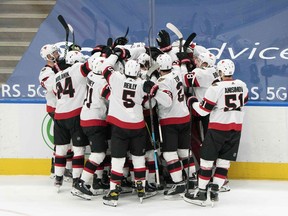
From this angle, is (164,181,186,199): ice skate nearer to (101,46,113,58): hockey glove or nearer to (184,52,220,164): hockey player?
(184,52,220,164): hockey player

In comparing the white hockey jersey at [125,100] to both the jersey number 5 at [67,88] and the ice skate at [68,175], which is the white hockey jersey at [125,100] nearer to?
the jersey number 5 at [67,88]

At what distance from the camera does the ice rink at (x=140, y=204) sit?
533 cm

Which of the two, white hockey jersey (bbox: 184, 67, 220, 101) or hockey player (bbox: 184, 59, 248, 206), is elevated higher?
white hockey jersey (bbox: 184, 67, 220, 101)

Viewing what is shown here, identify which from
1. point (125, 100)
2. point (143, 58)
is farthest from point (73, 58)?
point (125, 100)

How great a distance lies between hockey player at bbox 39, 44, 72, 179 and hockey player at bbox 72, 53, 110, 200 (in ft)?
1.56

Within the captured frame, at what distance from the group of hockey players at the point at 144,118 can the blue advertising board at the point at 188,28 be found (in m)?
1.10

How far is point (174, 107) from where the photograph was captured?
18.7 feet

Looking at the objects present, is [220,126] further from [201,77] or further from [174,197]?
[174,197]

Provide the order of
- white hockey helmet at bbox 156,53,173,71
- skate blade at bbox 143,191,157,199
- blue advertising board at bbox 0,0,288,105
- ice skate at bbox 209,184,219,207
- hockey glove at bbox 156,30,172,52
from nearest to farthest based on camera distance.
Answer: ice skate at bbox 209,184,219,207
white hockey helmet at bbox 156,53,173,71
skate blade at bbox 143,191,157,199
hockey glove at bbox 156,30,172,52
blue advertising board at bbox 0,0,288,105

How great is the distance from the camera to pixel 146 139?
5.74 metres

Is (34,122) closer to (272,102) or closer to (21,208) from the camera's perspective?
(21,208)

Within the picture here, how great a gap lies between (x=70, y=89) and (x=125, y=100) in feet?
2.07

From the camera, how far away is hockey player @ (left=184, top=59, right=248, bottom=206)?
5348 millimetres

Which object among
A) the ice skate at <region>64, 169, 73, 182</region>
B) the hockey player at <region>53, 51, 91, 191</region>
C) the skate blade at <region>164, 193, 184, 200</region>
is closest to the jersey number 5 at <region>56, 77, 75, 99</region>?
the hockey player at <region>53, 51, 91, 191</region>
